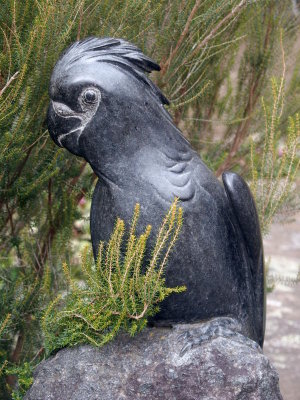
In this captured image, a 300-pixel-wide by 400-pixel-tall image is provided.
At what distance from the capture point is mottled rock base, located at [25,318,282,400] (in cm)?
146

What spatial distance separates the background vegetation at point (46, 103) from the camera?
1926 mm

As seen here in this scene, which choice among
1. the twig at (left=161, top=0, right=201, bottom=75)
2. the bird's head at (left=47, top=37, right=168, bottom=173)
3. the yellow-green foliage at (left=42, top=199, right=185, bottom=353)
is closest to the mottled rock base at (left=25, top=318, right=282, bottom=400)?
the yellow-green foliage at (left=42, top=199, right=185, bottom=353)

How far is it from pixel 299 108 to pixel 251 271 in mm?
1263

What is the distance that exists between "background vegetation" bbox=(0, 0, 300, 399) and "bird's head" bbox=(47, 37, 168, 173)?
0.79 ft

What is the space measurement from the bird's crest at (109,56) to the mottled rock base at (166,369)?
2.14ft

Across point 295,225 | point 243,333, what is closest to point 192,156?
point 243,333

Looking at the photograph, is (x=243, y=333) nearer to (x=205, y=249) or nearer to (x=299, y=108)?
(x=205, y=249)

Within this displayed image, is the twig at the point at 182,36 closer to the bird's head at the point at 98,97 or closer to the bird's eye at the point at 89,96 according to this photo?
the bird's head at the point at 98,97

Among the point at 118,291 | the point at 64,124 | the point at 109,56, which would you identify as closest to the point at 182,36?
the point at 109,56

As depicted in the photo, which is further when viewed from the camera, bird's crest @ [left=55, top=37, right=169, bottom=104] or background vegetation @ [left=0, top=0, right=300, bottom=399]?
background vegetation @ [left=0, top=0, right=300, bottom=399]

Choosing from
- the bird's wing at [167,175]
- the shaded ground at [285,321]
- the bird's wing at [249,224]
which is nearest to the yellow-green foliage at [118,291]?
the bird's wing at [167,175]

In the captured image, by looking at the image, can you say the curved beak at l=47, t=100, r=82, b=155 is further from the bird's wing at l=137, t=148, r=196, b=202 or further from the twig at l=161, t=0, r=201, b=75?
the twig at l=161, t=0, r=201, b=75

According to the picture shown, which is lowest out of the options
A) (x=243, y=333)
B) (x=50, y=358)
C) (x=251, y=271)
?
(x=50, y=358)

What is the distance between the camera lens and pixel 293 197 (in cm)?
262
